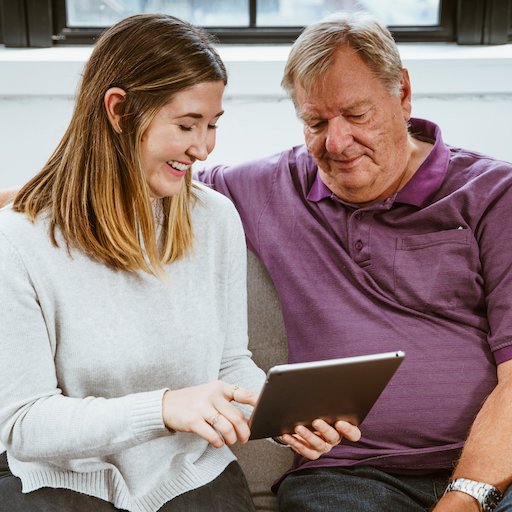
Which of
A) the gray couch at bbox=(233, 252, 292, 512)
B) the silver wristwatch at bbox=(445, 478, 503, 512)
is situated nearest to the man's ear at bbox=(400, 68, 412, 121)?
the gray couch at bbox=(233, 252, 292, 512)

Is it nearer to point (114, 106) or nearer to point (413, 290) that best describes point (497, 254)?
point (413, 290)

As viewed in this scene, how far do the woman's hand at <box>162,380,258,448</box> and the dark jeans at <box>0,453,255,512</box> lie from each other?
0.20 meters

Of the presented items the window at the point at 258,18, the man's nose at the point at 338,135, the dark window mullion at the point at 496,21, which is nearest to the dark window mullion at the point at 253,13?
the window at the point at 258,18

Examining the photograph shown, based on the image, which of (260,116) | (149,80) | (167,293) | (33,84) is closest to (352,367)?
(167,293)

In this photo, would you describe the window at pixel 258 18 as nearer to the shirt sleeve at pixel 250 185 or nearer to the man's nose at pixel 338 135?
the shirt sleeve at pixel 250 185

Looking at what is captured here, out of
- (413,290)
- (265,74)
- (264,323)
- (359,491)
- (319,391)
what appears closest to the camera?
(319,391)

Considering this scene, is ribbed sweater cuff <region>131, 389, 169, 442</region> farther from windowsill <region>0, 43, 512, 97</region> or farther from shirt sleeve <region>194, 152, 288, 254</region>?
windowsill <region>0, 43, 512, 97</region>

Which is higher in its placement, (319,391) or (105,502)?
(319,391)

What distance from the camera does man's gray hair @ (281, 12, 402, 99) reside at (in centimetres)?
169

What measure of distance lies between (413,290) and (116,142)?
0.63 metres

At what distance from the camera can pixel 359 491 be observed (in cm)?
157

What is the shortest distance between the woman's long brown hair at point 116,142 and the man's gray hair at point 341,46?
291mm

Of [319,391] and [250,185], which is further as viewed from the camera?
[250,185]

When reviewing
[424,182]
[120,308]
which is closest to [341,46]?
[424,182]
